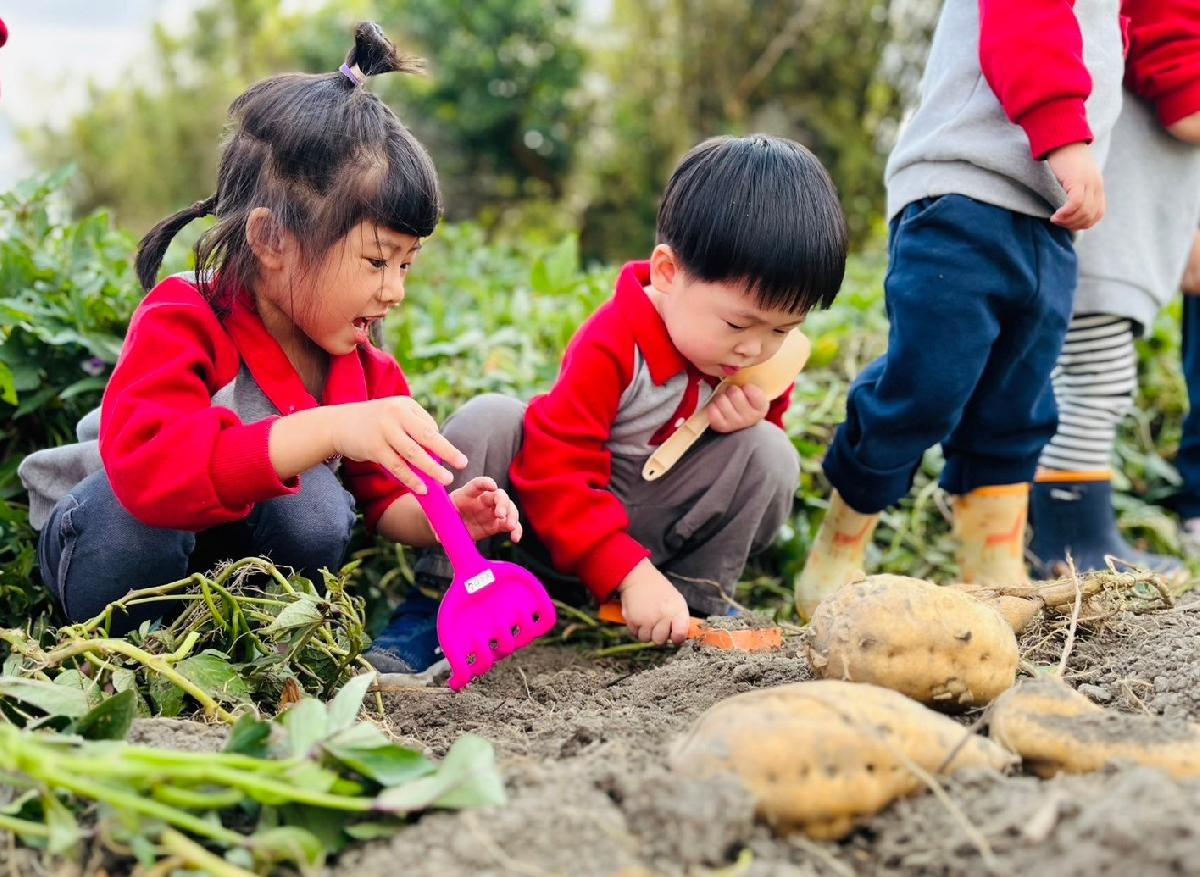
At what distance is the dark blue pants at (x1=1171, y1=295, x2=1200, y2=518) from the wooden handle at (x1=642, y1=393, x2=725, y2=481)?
1826mm

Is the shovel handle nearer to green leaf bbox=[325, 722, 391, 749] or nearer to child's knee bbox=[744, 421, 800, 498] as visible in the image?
green leaf bbox=[325, 722, 391, 749]

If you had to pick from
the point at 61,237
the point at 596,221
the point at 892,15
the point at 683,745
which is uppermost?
the point at 892,15

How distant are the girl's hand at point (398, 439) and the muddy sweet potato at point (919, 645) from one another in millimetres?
609

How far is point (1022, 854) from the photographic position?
117 centimetres

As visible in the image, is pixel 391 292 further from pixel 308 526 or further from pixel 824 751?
pixel 824 751

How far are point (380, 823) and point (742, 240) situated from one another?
4.04ft

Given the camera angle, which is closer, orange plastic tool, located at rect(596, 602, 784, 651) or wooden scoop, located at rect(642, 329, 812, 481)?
orange plastic tool, located at rect(596, 602, 784, 651)

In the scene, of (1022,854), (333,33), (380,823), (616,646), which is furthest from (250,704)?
(333,33)

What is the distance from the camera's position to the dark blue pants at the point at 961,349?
98.7 inches

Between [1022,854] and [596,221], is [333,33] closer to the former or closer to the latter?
[596,221]

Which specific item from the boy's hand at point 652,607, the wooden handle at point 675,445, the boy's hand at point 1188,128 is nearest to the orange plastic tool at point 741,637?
the boy's hand at point 652,607

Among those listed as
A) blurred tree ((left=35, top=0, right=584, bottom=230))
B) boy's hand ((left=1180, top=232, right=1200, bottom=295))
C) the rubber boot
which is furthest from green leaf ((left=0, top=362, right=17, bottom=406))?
blurred tree ((left=35, top=0, right=584, bottom=230))

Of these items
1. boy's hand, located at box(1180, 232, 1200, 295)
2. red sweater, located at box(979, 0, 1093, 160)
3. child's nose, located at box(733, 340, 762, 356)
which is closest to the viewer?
child's nose, located at box(733, 340, 762, 356)

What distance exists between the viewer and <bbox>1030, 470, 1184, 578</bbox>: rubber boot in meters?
3.08
